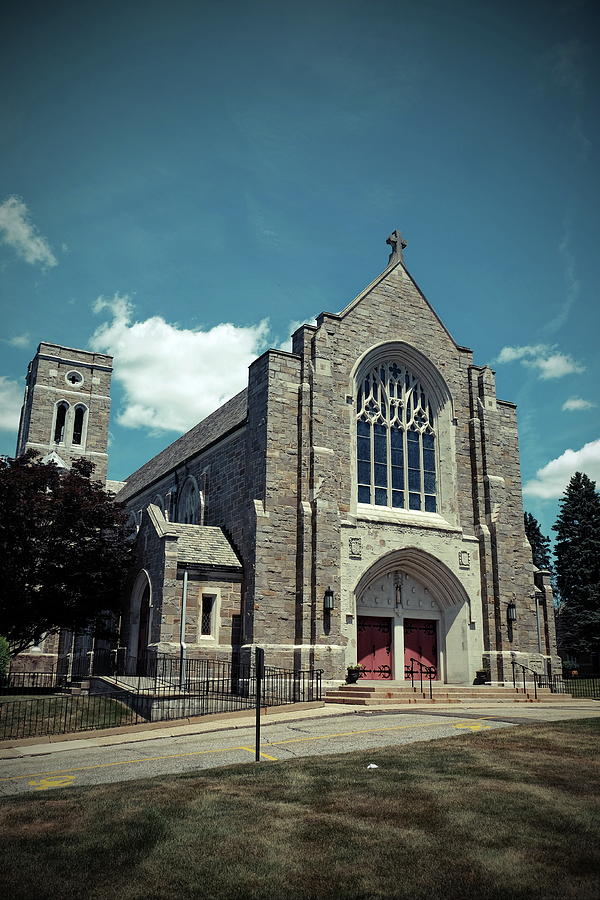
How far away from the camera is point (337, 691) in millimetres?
22062

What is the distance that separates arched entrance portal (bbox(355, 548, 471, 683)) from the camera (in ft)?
84.7

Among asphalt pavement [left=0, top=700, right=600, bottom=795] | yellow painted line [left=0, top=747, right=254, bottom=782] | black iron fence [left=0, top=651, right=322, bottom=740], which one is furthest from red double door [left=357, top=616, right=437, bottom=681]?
yellow painted line [left=0, top=747, right=254, bottom=782]

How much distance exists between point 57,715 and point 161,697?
2567 millimetres

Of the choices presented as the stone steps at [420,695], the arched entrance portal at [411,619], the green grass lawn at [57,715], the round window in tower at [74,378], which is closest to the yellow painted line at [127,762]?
the green grass lawn at [57,715]

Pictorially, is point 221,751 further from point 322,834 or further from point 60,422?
point 60,422

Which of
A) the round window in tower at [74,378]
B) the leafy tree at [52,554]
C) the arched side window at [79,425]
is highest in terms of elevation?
the round window in tower at [74,378]

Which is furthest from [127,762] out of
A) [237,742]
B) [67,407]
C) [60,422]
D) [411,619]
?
[67,407]

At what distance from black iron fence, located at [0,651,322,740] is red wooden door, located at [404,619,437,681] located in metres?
5.35

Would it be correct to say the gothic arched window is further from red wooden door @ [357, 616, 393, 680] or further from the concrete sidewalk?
the concrete sidewalk

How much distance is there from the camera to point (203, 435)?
3475cm

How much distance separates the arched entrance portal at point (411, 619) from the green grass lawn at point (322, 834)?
15419 mm

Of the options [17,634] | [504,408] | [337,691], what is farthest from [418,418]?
[17,634]

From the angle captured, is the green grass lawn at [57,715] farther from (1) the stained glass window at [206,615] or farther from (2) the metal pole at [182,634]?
(1) the stained glass window at [206,615]

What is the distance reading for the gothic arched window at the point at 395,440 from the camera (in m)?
26.7
